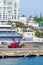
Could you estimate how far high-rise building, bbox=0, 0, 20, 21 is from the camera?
52.7 metres

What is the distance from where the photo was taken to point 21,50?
28.1 metres

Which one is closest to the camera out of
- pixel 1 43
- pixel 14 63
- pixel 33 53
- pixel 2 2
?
pixel 14 63

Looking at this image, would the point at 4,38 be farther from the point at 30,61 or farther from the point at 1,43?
the point at 30,61

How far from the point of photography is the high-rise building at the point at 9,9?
173 feet

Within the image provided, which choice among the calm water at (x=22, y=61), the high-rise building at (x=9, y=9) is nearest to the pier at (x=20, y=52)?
the calm water at (x=22, y=61)

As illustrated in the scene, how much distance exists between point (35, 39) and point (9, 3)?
18.8 m

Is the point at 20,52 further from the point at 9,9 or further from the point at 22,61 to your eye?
the point at 9,9

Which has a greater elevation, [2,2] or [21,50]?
[2,2]

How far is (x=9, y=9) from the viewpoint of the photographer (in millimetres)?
53250

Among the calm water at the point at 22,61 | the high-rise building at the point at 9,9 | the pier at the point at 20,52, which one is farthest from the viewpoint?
the high-rise building at the point at 9,9

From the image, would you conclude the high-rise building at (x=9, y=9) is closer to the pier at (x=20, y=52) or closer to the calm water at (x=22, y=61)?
A: the pier at (x=20, y=52)

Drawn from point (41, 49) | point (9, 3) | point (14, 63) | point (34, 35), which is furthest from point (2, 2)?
point (14, 63)

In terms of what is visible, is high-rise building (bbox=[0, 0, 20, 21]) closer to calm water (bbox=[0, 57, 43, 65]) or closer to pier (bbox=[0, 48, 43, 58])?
pier (bbox=[0, 48, 43, 58])

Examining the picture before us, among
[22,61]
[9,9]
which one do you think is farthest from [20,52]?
[9,9]
